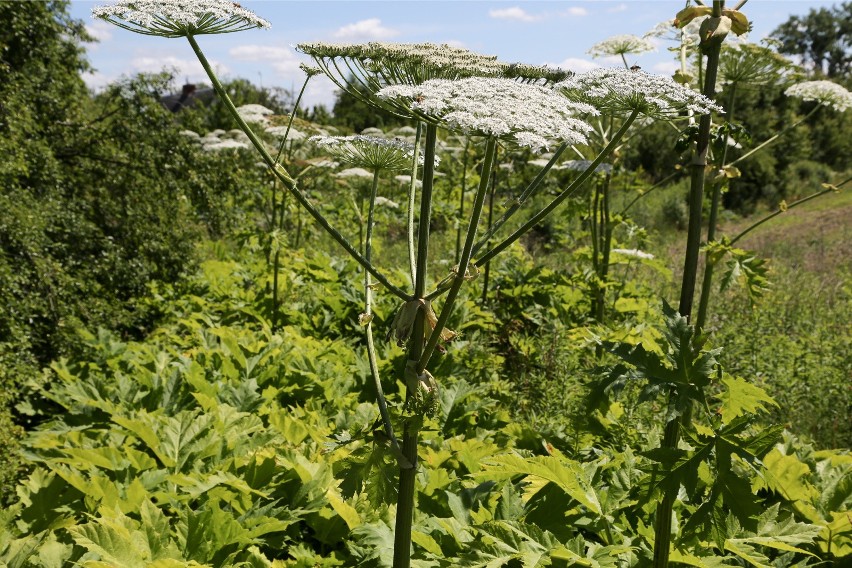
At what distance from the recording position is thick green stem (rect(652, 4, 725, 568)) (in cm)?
238

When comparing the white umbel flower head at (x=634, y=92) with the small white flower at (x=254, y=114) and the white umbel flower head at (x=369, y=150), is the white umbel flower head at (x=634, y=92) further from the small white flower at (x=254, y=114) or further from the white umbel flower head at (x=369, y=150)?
the small white flower at (x=254, y=114)

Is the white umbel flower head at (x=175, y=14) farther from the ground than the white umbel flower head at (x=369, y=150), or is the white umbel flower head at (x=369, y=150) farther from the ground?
the white umbel flower head at (x=175, y=14)

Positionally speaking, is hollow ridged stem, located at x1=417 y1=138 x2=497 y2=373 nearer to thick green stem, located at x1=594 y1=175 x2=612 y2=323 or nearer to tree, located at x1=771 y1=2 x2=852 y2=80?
thick green stem, located at x1=594 y1=175 x2=612 y2=323

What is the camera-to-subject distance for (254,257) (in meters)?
9.59

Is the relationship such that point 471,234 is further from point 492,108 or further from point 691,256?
point 691,256

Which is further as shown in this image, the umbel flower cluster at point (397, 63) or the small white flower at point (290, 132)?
the small white flower at point (290, 132)

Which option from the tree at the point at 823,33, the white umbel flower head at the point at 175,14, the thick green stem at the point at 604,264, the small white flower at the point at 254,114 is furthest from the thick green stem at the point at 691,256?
the tree at the point at 823,33

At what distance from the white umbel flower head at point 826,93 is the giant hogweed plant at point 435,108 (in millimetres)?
4236

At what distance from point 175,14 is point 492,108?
2.95 ft

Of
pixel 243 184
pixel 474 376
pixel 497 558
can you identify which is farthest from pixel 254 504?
pixel 243 184

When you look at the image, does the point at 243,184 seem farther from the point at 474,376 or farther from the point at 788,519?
the point at 788,519

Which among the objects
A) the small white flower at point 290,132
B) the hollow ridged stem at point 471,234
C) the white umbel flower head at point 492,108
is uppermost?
the small white flower at point 290,132

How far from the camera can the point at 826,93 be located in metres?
5.40

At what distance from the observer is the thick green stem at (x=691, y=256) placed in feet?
7.80
